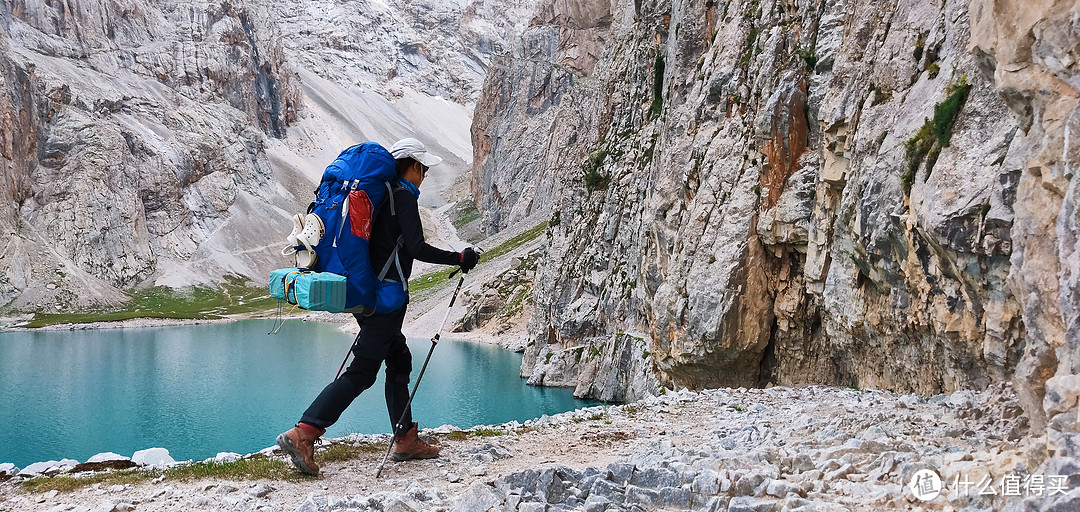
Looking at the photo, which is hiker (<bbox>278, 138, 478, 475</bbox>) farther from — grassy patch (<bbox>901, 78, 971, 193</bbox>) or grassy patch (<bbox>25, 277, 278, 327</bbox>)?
grassy patch (<bbox>25, 277, 278, 327</bbox>)

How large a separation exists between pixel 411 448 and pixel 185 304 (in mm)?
139193

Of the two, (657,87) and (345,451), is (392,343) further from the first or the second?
(657,87)

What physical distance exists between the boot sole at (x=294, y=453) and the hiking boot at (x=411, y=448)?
1055 millimetres

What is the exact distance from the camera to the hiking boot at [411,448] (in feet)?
25.6

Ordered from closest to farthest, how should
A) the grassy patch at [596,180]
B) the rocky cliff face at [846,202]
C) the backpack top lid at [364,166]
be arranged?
the rocky cliff face at [846,202], the backpack top lid at [364,166], the grassy patch at [596,180]

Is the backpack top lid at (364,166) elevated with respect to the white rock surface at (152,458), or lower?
elevated

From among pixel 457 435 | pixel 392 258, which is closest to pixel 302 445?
pixel 392 258

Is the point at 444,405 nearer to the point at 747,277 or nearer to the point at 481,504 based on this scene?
the point at 747,277

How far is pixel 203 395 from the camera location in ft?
137

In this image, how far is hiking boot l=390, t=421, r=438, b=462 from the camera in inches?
307

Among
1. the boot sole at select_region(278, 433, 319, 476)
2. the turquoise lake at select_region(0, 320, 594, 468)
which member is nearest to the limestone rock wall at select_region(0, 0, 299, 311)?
the turquoise lake at select_region(0, 320, 594, 468)

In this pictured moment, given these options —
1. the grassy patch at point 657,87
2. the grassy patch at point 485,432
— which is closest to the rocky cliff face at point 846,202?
the grassy patch at point 657,87

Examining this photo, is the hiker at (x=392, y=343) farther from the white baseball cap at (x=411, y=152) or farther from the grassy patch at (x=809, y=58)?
the grassy patch at (x=809, y=58)

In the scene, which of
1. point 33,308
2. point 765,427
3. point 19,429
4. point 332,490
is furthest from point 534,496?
point 33,308
